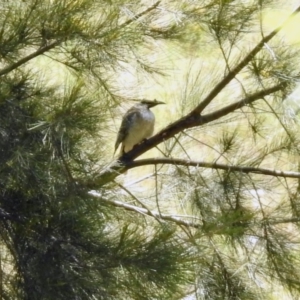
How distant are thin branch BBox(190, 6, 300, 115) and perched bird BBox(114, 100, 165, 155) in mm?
340

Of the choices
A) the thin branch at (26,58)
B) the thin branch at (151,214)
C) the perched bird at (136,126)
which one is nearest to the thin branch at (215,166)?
the thin branch at (151,214)

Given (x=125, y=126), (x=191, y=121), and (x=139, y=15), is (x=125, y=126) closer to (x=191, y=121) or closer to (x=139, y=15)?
(x=191, y=121)

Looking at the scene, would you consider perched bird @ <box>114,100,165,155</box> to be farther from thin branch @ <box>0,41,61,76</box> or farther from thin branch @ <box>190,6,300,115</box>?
thin branch @ <box>0,41,61,76</box>

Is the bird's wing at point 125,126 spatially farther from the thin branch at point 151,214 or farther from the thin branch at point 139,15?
the thin branch at point 139,15

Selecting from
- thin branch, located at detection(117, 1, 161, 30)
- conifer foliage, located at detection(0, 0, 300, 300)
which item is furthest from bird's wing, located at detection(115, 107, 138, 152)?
thin branch, located at detection(117, 1, 161, 30)

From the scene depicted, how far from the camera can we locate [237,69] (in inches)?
64.9

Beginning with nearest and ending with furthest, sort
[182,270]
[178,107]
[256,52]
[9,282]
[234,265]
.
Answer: [182,270]
[9,282]
[256,52]
[234,265]
[178,107]

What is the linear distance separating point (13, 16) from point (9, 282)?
494 mm

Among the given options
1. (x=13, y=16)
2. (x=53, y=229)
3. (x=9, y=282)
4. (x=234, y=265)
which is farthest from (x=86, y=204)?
(x=234, y=265)

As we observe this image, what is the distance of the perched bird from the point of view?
2104 millimetres

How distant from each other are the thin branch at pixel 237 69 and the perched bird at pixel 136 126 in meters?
0.34

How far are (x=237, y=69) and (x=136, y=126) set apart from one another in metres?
0.55

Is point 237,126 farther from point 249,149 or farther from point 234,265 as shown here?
point 234,265

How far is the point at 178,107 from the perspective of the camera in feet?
6.23
